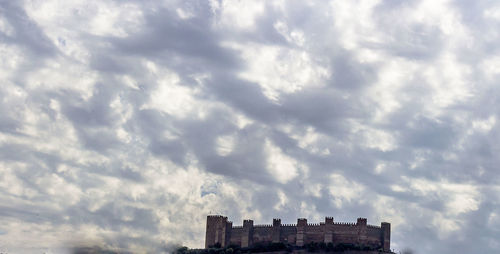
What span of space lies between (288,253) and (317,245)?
7.66 metres

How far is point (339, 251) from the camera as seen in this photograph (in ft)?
639

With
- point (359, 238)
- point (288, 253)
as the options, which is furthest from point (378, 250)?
point (288, 253)

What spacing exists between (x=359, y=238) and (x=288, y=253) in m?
18.5

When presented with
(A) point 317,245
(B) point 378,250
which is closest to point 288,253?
(A) point 317,245

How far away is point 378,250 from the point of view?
7771 inches

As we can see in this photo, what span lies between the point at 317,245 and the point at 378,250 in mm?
15350

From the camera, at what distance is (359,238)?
200 metres

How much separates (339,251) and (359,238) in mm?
7967

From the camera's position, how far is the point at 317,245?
7849 inches

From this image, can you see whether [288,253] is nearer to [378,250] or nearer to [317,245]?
[317,245]

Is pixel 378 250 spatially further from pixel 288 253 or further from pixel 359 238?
pixel 288 253

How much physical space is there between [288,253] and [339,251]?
13.4 m
